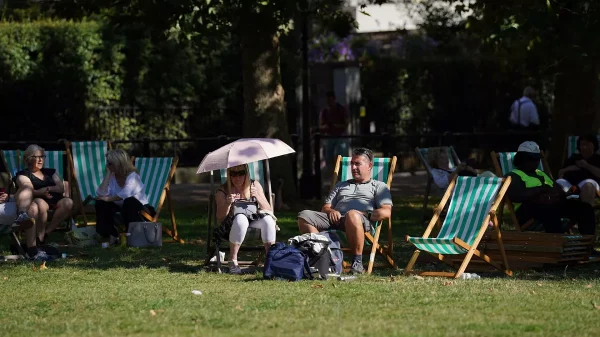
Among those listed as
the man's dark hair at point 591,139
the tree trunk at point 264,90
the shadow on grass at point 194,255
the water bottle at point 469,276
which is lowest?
the shadow on grass at point 194,255

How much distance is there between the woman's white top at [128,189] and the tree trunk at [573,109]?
235 inches

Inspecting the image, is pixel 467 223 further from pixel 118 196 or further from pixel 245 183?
pixel 118 196

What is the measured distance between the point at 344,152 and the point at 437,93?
5.64 meters

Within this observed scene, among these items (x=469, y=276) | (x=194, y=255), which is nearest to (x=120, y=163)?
(x=194, y=255)

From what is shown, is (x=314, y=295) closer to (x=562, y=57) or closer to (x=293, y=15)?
(x=562, y=57)

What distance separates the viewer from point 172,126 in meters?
23.2

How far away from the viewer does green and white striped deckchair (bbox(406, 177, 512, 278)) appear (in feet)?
34.1

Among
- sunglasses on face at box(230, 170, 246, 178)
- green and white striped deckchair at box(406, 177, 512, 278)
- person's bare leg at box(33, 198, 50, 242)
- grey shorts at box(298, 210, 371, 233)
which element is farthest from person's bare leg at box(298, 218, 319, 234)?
person's bare leg at box(33, 198, 50, 242)

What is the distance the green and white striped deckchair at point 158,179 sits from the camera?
14.1 m

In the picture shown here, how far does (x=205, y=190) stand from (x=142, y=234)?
753 cm

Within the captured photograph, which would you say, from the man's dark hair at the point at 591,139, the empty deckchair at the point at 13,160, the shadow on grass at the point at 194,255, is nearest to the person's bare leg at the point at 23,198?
the shadow on grass at the point at 194,255

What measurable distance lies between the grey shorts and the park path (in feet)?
26.4

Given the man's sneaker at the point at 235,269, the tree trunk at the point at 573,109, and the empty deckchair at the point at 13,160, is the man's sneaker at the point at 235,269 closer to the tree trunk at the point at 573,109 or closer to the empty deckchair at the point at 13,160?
the empty deckchair at the point at 13,160

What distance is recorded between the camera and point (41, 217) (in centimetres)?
1259
